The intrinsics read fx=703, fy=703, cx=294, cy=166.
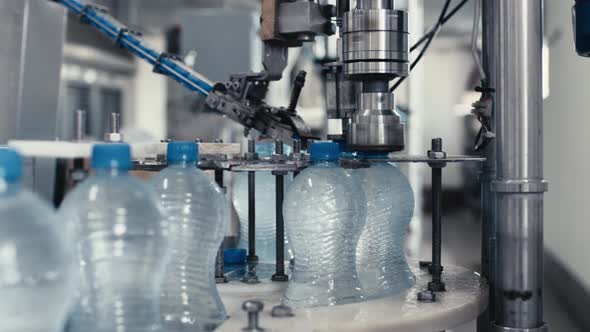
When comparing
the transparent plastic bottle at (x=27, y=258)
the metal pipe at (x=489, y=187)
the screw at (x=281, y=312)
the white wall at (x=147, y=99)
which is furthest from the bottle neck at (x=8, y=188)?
the white wall at (x=147, y=99)

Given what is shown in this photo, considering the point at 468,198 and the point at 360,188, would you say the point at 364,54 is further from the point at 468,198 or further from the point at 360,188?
the point at 468,198

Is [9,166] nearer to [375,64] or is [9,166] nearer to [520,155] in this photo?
[375,64]

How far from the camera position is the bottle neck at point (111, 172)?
87 cm

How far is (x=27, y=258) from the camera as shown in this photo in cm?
76

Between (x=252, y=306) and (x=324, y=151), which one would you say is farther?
(x=324, y=151)

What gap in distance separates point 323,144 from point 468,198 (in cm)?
688

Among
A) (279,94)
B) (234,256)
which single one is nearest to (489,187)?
(234,256)

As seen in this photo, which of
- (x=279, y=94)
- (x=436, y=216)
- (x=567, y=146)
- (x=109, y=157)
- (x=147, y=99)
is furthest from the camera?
(x=147, y=99)

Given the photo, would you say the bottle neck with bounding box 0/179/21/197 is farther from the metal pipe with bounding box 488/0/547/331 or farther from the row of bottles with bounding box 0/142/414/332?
the metal pipe with bounding box 488/0/547/331

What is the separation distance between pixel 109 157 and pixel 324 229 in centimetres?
53

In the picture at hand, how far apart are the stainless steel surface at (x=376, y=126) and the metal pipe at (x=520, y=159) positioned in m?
0.21

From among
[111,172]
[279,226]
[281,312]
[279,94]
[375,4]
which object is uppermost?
[279,94]

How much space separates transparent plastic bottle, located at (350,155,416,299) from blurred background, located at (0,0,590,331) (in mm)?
214

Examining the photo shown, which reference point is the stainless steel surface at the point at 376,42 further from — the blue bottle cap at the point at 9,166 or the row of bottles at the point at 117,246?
the blue bottle cap at the point at 9,166
